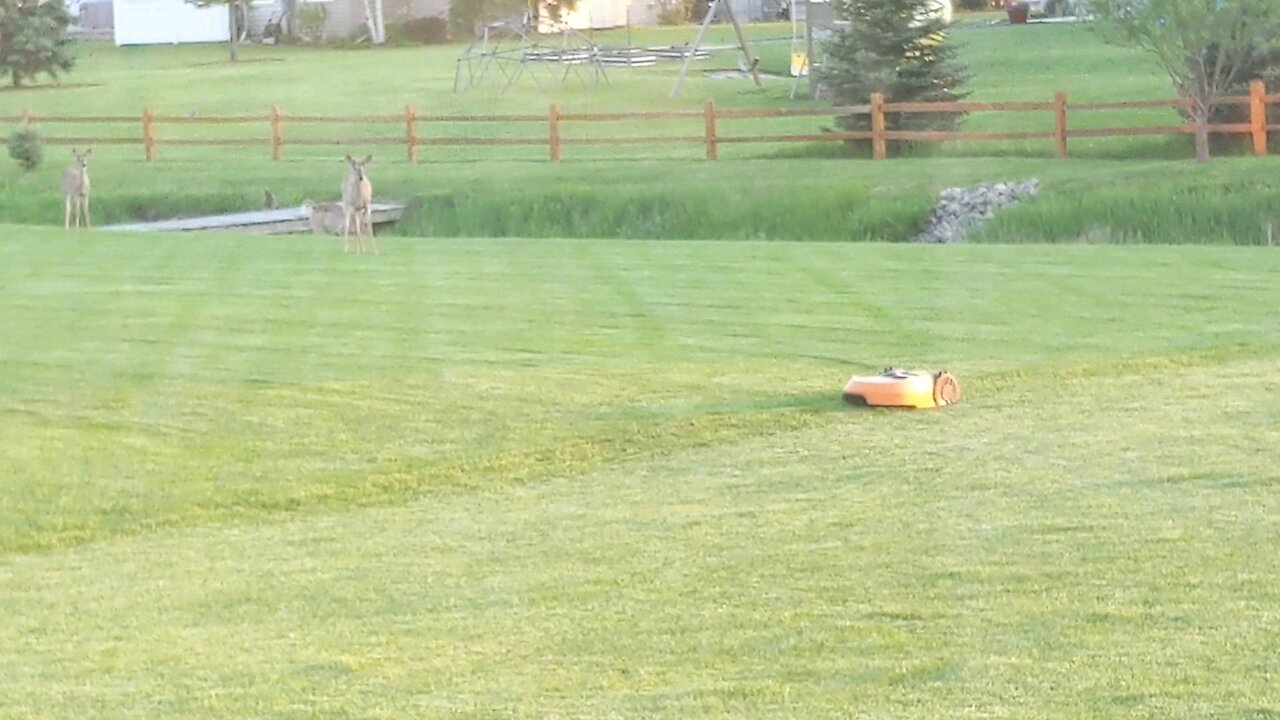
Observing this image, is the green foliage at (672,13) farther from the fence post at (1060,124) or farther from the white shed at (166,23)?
the fence post at (1060,124)

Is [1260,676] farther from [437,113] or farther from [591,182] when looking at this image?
[437,113]

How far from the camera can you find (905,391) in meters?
12.6

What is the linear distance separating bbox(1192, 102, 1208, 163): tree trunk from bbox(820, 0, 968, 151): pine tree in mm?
5992

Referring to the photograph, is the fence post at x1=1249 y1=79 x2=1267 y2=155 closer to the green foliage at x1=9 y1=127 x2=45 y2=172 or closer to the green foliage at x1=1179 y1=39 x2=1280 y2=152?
the green foliage at x1=1179 y1=39 x2=1280 y2=152

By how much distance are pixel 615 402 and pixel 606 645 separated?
573cm

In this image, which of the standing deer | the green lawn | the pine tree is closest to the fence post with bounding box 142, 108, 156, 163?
the pine tree

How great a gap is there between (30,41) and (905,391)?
160 ft

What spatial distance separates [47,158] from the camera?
40969mm

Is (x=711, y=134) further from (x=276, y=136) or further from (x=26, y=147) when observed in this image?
(x=26, y=147)

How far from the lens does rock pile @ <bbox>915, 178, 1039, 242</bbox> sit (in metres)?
29.0

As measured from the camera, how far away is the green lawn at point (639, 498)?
6938 mm

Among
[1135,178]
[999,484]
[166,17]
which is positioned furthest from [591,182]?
[166,17]

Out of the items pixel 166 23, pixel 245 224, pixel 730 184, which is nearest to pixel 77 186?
pixel 245 224

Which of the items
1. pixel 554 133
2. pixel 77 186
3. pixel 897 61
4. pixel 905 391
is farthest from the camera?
pixel 897 61
